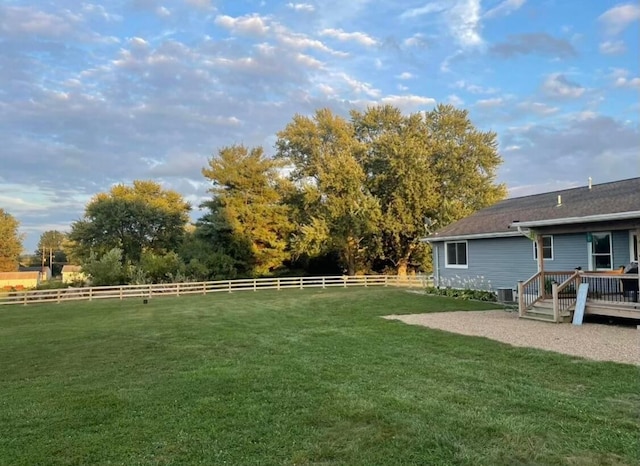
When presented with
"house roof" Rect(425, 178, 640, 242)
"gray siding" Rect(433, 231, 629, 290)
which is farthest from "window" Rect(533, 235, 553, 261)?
"house roof" Rect(425, 178, 640, 242)

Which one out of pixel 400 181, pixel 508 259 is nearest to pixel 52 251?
pixel 400 181

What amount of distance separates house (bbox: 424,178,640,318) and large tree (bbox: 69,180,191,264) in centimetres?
2572

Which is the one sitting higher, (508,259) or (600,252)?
(600,252)

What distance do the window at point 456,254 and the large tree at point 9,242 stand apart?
2267 inches

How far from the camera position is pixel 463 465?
11.1 ft

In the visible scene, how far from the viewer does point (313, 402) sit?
488 cm

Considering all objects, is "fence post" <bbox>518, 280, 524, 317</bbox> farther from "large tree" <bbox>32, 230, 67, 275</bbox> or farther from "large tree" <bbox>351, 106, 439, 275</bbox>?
"large tree" <bbox>32, 230, 67, 275</bbox>

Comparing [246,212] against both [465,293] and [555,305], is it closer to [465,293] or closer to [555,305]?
[465,293]

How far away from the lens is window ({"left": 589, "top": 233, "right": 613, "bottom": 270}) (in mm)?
12562

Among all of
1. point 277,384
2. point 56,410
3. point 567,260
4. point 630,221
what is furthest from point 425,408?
point 567,260

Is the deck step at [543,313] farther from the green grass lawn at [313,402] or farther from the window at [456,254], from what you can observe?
the window at [456,254]

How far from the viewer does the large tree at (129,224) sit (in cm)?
3684

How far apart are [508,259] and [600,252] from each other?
12.1 ft

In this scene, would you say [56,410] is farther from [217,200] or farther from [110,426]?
[217,200]
